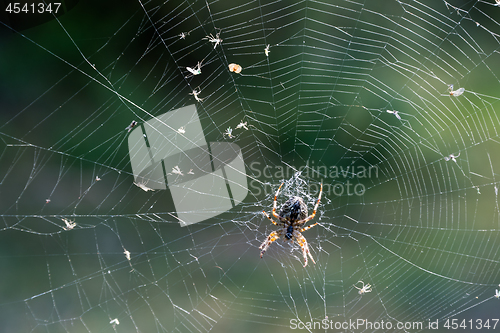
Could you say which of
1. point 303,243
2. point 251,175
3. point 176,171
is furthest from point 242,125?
point 303,243

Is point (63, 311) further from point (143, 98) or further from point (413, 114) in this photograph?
point (413, 114)

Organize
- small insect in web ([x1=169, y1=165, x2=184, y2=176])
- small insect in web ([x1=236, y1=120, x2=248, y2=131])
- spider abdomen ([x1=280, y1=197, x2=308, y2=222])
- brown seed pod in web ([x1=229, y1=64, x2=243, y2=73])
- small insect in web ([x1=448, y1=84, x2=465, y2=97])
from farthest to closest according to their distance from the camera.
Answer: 1. small insect in web ([x1=169, y1=165, x2=184, y2=176])
2. small insect in web ([x1=236, y1=120, x2=248, y2=131])
3. brown seed pod in web ([x1=229, y1=64, x2=243, y2=73])
4. spider abdomen ([x1=280, y1=197, x2=308, y2=222])
5. small insect in web ([x1=448, y1=84, x2=465, y2=97])

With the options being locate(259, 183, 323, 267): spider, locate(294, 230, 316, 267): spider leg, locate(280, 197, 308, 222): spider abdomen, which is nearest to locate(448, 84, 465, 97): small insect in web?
locate(259, 183, 323, 267): spider

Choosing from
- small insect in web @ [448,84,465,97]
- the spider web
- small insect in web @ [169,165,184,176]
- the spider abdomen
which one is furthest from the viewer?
the spider web

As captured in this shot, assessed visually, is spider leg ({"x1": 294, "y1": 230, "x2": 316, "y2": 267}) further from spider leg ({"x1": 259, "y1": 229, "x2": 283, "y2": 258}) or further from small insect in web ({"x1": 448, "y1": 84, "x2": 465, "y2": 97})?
small insect in web ({"x1": 448, "y1": 84, "x2": 465, "y2": 97})

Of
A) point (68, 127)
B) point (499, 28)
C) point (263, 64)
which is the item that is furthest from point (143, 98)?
point (499, 28)

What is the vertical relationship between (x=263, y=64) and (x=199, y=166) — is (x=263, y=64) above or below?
above

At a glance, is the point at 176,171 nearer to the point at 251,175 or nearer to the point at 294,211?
the point at 251,175

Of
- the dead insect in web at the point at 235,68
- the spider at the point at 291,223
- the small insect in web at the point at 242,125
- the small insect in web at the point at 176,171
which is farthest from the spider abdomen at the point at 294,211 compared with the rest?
the dead insect in web at the point at 235,68

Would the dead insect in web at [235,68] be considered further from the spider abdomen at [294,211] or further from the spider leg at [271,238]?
the spider leg at [271,238]
